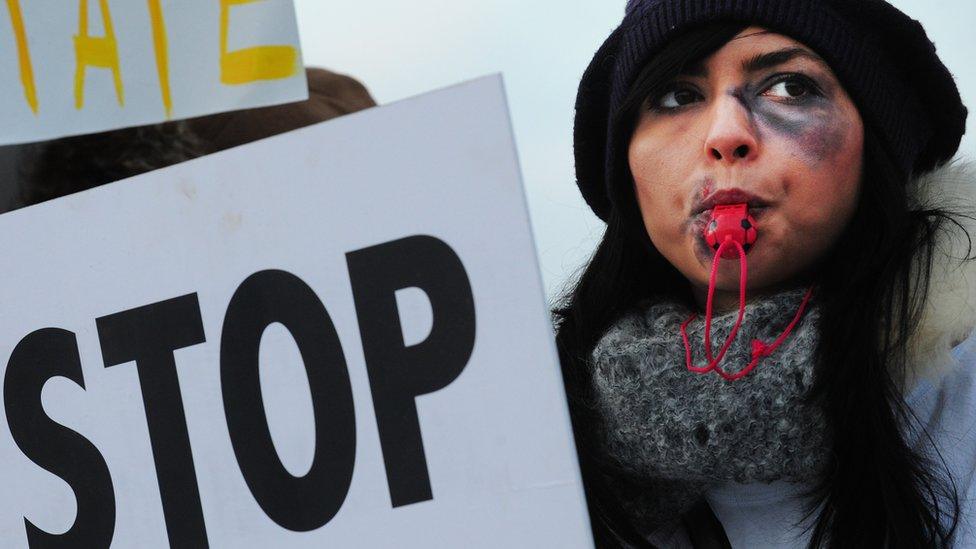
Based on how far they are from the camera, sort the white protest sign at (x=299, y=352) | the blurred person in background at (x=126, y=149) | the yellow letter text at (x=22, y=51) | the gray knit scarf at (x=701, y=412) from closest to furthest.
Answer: the white protest sign at (x=299, y=352), the gray knit scarf at (x=701, y=412), the yellow letter text at (x=22, y=51), the blurred person in background at (x=126, y=149)

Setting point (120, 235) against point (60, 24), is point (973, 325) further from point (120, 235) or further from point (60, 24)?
point (60, 24)

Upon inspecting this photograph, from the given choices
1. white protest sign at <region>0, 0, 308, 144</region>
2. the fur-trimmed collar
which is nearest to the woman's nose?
the fur-trimmed collar

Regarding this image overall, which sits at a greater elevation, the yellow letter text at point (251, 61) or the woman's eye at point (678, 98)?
the yellow letter text at point (251, 61)

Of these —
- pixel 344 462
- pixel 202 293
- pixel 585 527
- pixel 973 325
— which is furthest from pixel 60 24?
pixel 973 325

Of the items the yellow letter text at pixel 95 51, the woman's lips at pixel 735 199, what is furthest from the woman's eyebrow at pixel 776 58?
the yellow letter text at pixel 95 51

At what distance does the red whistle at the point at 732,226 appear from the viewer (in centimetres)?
120

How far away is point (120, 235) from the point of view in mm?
1177

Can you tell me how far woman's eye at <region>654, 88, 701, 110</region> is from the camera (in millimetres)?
1306

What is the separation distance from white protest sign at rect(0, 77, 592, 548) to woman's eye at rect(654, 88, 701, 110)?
380mm

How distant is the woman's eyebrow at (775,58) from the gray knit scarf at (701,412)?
0.24 m

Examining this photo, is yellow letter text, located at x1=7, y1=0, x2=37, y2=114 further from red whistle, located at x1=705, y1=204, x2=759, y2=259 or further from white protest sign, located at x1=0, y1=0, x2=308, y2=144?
red whistle, located at x1=705, y1=204, x2=759, y2=259

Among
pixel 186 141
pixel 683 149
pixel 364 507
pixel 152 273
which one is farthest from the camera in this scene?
pixel 186 141

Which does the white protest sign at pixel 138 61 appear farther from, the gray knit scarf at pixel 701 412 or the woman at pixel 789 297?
the gray knit scarf at pixel 701 412

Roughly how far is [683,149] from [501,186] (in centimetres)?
35
